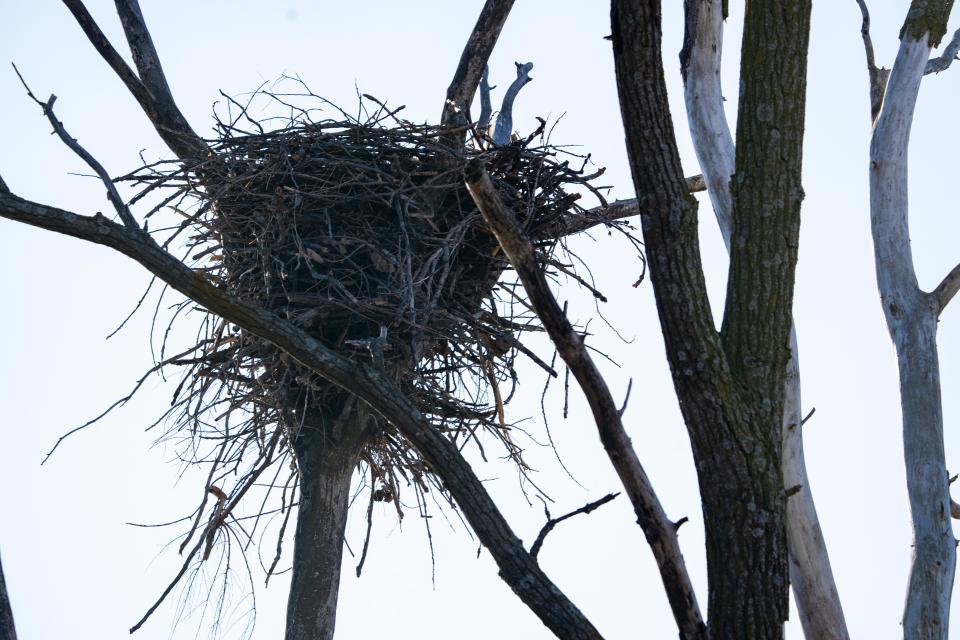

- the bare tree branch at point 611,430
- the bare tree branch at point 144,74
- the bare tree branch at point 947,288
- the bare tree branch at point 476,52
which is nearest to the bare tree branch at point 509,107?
the bare tree branch at point 476,52

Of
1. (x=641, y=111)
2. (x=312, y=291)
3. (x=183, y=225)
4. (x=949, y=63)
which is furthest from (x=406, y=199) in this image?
(x=949, y=63)

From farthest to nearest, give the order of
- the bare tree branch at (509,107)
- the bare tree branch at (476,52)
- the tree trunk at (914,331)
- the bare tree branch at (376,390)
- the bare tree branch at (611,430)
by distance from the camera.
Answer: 1. the bare tree branch at (509,107)
2. the bare tree branch at (476,52)
3. the tree trunk at (914,331)
4. the bare tree branch at (376,390)
5. the bare tree branch at (611,430)

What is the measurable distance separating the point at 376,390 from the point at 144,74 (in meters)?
2.97

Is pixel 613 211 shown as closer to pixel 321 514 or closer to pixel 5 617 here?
pixel 321 514

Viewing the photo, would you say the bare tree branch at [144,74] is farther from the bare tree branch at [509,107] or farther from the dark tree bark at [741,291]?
the dark tree bark at [741,291]

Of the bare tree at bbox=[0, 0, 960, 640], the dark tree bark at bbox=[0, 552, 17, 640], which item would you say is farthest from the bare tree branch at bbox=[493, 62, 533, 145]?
the dark tree bark at bbox=[0, 552, 17, 640]

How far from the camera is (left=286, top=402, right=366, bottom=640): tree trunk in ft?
13.8

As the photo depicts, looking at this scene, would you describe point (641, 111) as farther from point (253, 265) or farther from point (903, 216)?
point (903, 216)

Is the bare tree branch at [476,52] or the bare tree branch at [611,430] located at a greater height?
the bare tree branch at [476,52]

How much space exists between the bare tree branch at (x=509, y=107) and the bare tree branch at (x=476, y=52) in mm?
637

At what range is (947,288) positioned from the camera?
5281 mm

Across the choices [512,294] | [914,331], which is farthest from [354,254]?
[914,331]

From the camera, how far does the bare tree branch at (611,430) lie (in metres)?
2.70

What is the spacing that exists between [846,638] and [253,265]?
2.77m
